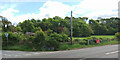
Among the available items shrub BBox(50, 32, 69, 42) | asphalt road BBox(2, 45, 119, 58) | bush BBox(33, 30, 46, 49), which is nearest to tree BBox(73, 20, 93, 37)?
shrub BBox(50, 32, 69, 42)

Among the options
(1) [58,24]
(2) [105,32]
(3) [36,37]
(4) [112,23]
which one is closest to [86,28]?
(1) [58,24]

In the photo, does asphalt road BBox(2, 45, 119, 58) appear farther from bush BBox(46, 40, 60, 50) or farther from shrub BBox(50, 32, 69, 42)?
shrub BBox(50, 32, 69, 42)

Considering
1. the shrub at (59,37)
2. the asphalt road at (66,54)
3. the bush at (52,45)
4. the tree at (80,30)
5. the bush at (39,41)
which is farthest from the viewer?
the tree at (80,30)

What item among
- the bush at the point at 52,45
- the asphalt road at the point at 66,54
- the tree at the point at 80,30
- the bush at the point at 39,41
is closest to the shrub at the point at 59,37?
the bush at the point at 39,41

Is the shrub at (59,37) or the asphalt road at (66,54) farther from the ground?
the shrub at (59,37)

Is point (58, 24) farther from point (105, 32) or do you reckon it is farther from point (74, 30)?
point (105, 32)

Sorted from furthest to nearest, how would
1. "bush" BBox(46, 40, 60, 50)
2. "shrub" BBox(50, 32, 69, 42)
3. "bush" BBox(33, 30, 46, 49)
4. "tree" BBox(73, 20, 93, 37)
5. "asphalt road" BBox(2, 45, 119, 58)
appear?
1. "tree" BBox(73, 20, 93, 37)
2. "shrub" BBox(50, 32, 69, 42)
3. "bush" BBox(33, 30, 46, 49)
4. "bush" BBox(46, 40, 60, 50)
5. "asphalt road" BBox(2, 45, 119, 58)

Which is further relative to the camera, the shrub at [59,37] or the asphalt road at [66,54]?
the shrub at [59,37]

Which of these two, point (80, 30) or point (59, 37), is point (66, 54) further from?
point (80, 30)

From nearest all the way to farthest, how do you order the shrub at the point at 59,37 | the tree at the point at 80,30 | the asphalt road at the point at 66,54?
the asphalt road at the point at 66,54 < the shrub at the point at 59,37 < the tree at the point at 80,30

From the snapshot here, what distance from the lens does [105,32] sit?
77.8 meters

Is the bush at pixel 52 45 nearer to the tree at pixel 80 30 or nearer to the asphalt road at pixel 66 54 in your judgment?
the asphalt road at pixel 66 54

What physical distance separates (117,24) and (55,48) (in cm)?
7481

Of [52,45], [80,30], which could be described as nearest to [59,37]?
[52,45]
